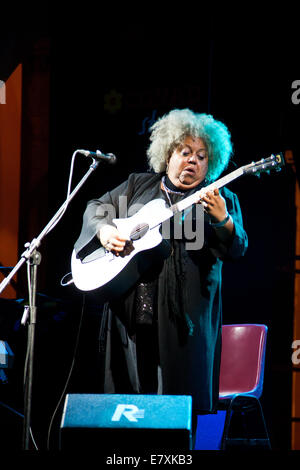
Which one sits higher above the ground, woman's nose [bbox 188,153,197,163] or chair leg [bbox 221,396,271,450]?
woman's nose [bbox 188,153,197,163]

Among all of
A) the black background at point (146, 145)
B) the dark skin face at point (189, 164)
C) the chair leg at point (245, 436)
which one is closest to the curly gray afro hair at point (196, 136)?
the dark skin face at point (189, 164)

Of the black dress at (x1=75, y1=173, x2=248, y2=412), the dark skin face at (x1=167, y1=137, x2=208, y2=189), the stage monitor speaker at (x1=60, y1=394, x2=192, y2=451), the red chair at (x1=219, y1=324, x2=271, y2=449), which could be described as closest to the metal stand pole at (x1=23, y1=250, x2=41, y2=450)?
the stage monitor speaker at (x1=60, y1=394, x2=192, y2=451)

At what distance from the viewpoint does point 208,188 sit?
111 inches

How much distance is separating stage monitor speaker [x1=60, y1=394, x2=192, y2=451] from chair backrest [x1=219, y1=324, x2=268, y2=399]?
1.40 m

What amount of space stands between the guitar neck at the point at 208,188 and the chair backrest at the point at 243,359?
3.39ft

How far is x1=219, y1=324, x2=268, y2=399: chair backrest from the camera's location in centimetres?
346

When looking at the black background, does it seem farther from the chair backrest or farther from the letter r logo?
the letter r logo

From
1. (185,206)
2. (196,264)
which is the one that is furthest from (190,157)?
(196,264)

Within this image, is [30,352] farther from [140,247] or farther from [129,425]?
[140,247]

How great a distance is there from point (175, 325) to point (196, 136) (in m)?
1.00

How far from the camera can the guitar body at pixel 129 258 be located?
113 inches
